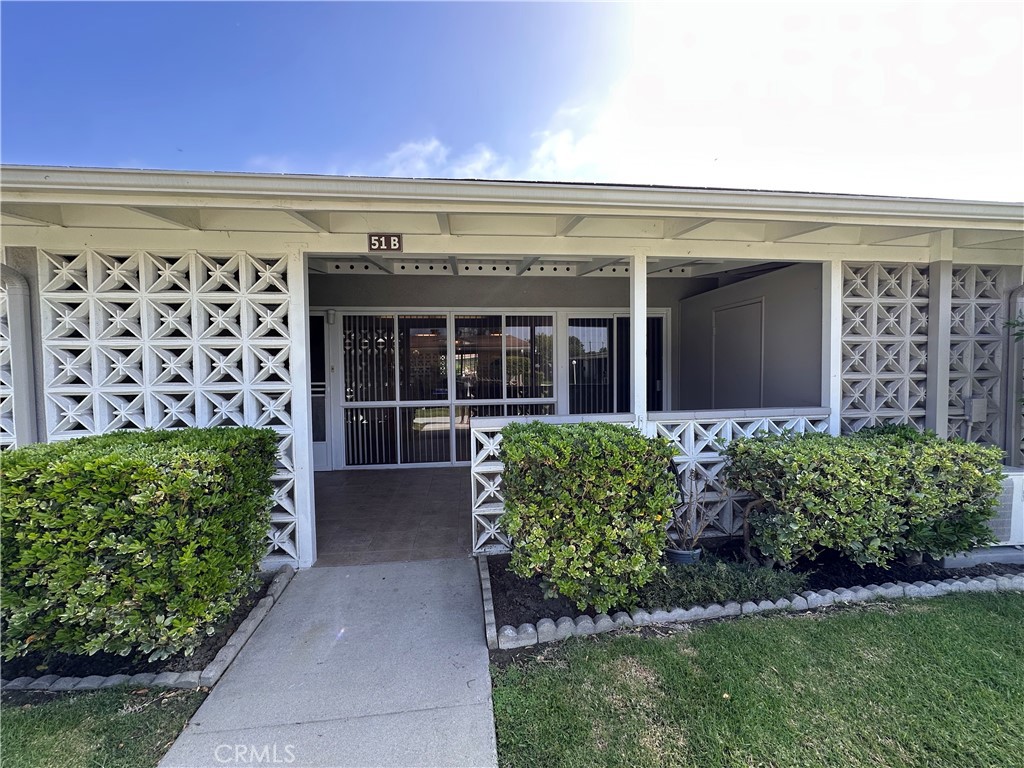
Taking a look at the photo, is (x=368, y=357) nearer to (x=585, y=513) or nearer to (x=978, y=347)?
(x=585, y=513)

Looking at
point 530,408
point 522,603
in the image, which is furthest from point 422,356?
point 522,603

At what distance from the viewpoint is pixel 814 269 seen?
15.8ft

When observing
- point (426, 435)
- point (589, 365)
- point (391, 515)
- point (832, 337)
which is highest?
point (832, 337)

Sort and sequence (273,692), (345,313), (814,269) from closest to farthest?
(273,692)
(814,269)
(345,313)

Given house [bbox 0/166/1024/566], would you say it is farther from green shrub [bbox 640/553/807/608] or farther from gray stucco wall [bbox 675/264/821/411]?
green shrub [bbox 640/553/807/608]

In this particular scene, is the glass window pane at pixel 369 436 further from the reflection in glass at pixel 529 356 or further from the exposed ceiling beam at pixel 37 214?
the exposed ceiling beam at pixel 37 214

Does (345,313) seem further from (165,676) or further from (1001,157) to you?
(1001,157)

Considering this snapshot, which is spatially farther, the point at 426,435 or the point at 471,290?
the point at 426,435

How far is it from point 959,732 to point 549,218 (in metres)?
4.01

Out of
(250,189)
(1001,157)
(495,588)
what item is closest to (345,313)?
(250,189)

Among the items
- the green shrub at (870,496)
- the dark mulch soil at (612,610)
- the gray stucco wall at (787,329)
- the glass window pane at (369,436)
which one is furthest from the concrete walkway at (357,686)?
the gray stucco wall at (787,329)

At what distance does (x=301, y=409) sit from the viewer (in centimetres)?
391

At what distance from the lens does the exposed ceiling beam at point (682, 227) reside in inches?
149

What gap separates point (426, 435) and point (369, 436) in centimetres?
88
